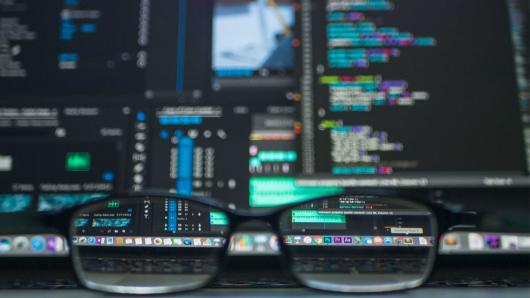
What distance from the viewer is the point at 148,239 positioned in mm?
428

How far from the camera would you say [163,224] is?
432 millimetres

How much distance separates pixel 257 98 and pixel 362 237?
261 mm

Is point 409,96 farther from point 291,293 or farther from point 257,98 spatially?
point 291,293

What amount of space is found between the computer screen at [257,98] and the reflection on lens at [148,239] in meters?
0.10

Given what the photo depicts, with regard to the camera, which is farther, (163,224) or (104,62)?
(104,62)

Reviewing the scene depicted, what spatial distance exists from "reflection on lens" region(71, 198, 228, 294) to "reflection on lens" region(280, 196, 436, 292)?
107 mm

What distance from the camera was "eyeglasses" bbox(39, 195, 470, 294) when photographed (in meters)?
0.43

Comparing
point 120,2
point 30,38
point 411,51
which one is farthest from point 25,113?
point 411,51

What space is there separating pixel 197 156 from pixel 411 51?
0.37m

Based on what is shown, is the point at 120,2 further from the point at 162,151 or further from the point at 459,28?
the point at 459,28

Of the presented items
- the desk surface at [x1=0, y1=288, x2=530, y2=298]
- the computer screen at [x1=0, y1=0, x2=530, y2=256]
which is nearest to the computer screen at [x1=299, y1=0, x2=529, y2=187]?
the computer screen at [x1=0, y1=0, x2=530, y2=256]

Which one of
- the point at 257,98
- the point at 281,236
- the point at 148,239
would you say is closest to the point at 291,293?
the point at 281,236

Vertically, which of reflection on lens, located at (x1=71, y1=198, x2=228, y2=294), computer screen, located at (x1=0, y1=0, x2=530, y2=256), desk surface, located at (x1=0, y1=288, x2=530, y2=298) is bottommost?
desk surface, located at (x1=0, y1=288, x2=530, y2=298)

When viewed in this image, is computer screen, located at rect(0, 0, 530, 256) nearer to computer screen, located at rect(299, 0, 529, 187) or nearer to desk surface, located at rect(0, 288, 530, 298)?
computer screen, located at rect(299, 0, 529, 187)
